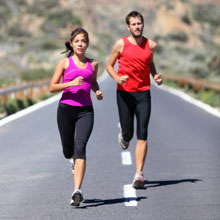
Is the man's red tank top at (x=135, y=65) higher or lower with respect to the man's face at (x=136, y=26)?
lower

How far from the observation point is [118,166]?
1037cm

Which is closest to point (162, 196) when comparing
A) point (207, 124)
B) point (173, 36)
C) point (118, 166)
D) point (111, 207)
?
point (111, 207)

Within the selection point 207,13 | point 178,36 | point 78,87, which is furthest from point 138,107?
point 207,13

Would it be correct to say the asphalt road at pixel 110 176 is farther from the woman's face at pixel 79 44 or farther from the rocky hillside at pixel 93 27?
the rocky hillside at pixel 93 27

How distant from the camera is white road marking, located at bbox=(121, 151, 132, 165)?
1076 centimetres

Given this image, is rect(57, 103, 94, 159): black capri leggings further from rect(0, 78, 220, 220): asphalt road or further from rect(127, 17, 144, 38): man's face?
rect(127, 17, 144, 38): man's face

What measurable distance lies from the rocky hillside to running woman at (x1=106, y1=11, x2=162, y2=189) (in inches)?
2663

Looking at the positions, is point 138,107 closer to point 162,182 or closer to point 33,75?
point 162,182

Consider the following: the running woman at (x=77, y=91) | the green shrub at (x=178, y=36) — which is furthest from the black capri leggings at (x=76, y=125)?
the green shrub at (x=178, y=36)

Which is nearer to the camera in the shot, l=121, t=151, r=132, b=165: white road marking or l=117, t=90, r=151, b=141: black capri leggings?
l=117, t=90, r=151, b=141: black capri leggings

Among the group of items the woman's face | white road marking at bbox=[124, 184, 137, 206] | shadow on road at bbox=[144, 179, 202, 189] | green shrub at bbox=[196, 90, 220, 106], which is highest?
the woman's face

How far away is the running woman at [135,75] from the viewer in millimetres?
8531

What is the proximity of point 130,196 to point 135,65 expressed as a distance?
164 cm

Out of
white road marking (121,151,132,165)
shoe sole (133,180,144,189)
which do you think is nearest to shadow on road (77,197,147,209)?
shoe sole (133,180,144,189)
